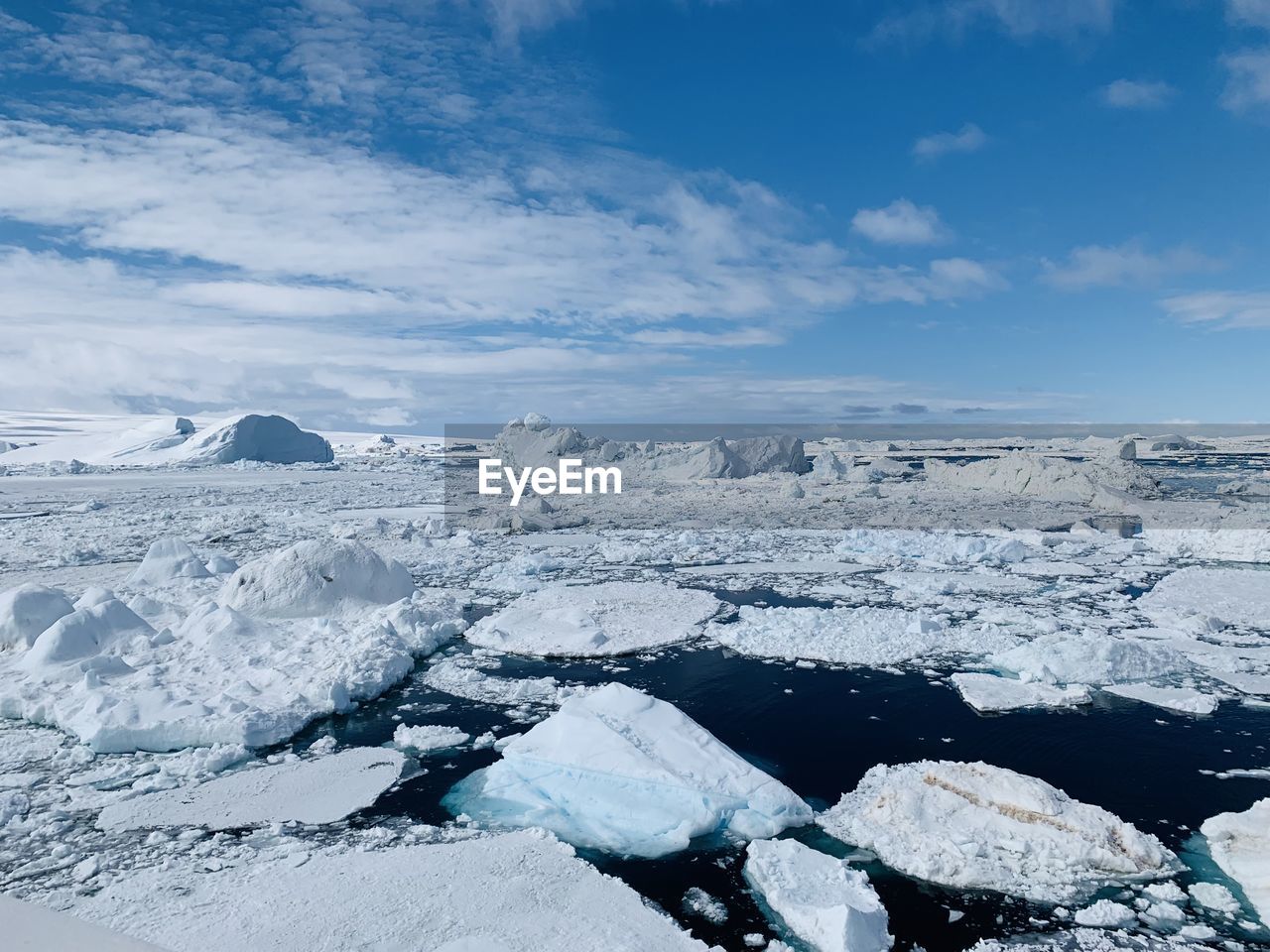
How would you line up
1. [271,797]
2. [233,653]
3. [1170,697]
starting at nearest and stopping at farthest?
[271,797], [1170,697], [233,653]

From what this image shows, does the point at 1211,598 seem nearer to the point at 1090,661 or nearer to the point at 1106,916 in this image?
the point at 1090,661

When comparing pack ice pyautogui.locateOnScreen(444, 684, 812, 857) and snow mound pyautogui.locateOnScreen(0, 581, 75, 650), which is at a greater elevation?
snow mound pyautogui.locateOnScreen(0, 581, 75, 650)

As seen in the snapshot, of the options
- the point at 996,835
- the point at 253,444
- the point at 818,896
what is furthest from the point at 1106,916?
the point at 253,444

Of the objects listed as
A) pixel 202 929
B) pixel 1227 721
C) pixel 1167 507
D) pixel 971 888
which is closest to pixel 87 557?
pixel 202 929

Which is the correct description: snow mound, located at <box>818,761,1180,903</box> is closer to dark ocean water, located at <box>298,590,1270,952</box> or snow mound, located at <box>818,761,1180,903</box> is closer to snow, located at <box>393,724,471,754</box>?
dark ocean water, located at <box>298,590,1270,952</box>

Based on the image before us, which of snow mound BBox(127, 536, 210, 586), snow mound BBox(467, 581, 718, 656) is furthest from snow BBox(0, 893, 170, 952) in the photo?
snow mound BBox(127, 536, 210, 586)

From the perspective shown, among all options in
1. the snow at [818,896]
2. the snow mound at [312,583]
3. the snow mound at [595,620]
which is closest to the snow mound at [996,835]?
the snow at [818,896]
